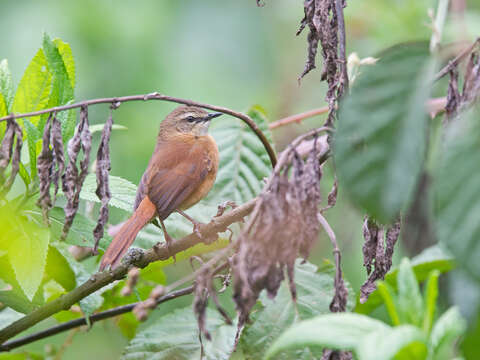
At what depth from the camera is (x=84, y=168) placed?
5.50 feet

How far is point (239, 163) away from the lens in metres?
3.40

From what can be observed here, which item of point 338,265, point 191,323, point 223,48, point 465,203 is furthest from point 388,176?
point 223,48

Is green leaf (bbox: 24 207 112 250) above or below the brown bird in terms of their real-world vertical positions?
above

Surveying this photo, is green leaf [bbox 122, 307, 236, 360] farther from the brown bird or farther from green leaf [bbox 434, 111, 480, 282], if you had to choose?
green leaf [bbox 434, 111, 480, 282]

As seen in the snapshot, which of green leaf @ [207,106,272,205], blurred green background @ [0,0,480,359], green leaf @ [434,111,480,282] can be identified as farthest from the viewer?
blurred green background @ [0,0,480,359]

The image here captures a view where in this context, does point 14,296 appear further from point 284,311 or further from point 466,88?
point 466,88

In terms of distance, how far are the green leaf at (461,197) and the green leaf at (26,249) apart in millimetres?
1426

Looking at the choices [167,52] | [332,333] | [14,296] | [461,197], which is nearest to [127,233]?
[14,296]

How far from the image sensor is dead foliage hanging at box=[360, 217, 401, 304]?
68.0 inches

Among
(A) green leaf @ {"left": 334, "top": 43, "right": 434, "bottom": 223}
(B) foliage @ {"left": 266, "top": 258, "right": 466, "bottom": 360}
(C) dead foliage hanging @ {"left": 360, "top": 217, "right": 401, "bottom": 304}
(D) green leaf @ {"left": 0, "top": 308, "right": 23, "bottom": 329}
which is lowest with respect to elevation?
(D) green leaf @ {"left": 0, "top": 308, "right": 23, "bottom": 329}

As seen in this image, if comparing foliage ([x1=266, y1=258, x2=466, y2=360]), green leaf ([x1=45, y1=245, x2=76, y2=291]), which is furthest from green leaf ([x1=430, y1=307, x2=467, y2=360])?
green leaf ([x1=45, y1=245, x2=76, y2=291])

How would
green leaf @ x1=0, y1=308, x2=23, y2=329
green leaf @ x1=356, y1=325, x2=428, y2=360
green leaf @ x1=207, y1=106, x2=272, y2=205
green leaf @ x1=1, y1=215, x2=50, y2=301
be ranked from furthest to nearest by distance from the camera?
green leaf @ x1=207, y1=106, x2=272, y2=205
green leaf @ x1=0, y1=308, x2=23, y2=329
green leaf @ x1=1, y1=215, x2=50, y2=301
green leaf @ x1=356, y1=325, x2=428, y2=360

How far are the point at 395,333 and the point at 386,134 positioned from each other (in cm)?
35

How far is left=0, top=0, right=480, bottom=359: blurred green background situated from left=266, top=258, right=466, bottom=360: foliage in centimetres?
382
